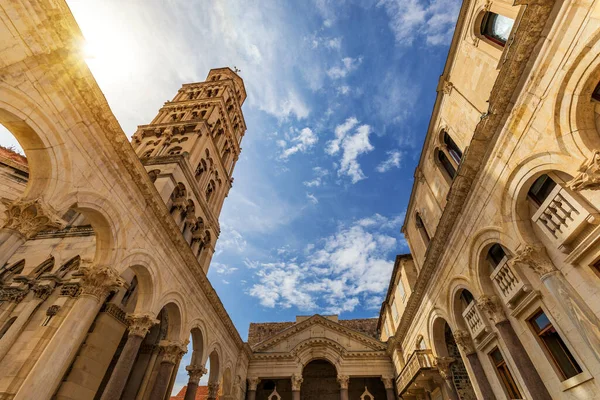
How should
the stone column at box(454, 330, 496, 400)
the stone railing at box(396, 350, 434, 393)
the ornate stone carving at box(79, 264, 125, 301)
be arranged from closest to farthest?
the ornate stone carving at box(79, 264, 125, 301)
the stone column at box(454, 330, 496, 400)
the stone railing at box(396, 350, 434, 393)

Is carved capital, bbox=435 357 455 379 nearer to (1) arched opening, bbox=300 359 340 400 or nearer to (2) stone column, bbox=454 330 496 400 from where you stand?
(2) stone column, bbox=454 330 496 400

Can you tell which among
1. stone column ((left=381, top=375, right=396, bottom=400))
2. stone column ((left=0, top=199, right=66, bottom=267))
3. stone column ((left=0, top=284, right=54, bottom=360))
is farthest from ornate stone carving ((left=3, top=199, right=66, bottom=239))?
stone column ((left=381, top=375, right=396, bottom=400))

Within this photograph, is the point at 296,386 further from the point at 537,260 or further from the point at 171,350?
the point at 537,260

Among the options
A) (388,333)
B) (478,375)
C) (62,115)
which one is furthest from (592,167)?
(388,333)

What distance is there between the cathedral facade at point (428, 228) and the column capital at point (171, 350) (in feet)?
0.18

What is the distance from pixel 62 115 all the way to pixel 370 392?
26.7 m

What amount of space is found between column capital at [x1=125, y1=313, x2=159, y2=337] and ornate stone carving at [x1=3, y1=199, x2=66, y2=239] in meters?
5.17

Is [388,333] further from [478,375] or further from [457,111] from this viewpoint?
[457,111]

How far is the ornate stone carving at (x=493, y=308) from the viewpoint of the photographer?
9055mm

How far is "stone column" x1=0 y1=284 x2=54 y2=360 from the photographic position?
999 centimetres

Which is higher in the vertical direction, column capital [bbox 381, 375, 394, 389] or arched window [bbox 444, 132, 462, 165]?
arched window [bbox 444, 132, 462, 165]

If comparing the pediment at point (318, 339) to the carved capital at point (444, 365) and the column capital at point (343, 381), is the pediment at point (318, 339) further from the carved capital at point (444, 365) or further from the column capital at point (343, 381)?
the carved capital at point (444, 365)

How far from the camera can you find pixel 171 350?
12.6 meters

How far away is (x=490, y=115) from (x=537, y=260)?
159 inches
